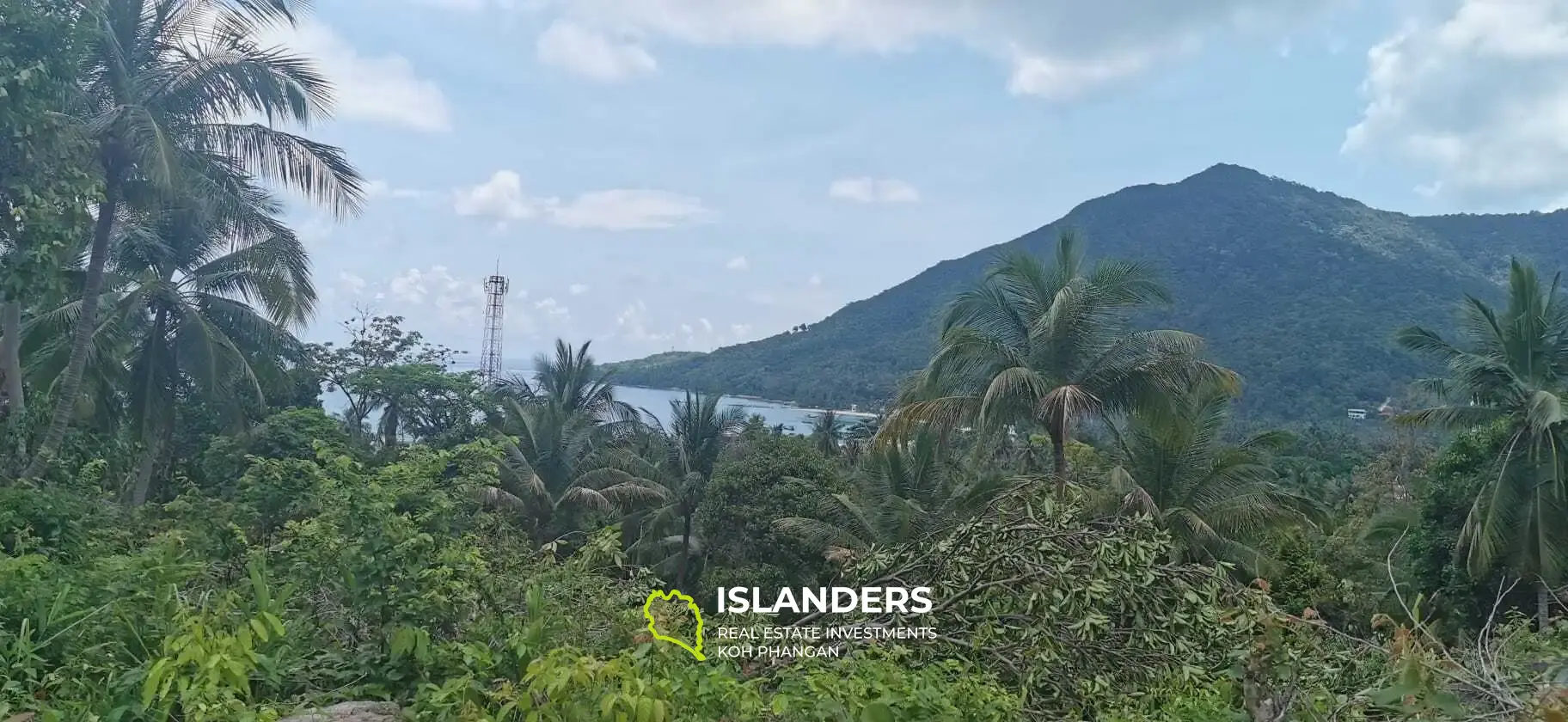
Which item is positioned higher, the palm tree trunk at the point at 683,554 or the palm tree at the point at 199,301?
the palm tree at the point at 199,301

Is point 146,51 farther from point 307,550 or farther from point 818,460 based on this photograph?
point 818,460

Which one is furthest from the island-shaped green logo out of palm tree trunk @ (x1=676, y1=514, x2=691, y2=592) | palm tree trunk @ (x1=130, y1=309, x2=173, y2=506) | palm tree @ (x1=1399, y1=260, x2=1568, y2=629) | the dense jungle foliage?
palm tree trunk @ (x1=676, y1=514, x2=691, y2=592)

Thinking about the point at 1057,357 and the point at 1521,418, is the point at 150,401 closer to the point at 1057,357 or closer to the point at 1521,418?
the point at 1057,357

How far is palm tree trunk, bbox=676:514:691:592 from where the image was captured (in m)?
16.6

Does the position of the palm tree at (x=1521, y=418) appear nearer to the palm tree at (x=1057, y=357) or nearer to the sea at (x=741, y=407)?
the palm tree at (x=1057, y=357)

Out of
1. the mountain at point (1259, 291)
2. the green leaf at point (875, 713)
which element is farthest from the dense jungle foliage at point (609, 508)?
the mountain at point (1259, 291)

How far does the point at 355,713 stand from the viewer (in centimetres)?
309

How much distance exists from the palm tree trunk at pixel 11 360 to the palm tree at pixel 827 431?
1668 cm

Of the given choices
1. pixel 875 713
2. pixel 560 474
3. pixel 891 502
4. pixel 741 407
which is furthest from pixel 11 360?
pixel 741 407

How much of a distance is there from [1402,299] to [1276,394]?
20176 mm

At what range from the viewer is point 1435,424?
35.0ft

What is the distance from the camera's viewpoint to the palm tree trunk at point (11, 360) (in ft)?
24.3

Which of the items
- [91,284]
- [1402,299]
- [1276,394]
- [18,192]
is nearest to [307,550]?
[18,192]

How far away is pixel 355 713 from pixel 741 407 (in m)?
17.5
